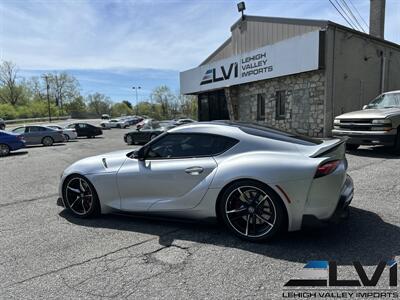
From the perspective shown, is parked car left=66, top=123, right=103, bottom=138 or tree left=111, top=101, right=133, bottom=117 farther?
tree left=111, top=101, right=133, bottom=117

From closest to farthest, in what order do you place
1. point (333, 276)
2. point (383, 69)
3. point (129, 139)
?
1. point (333, 276)
2. point (383, 69)
3. point (129, 139)

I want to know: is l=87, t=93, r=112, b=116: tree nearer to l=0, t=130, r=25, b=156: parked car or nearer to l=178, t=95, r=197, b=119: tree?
l=178, t=95, r=197, b=119: tree

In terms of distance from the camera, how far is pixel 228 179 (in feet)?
11.2

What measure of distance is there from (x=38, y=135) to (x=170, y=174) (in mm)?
19581

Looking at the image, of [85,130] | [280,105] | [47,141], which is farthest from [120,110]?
[280,105]

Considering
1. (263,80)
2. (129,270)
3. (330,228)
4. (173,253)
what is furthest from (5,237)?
(263,80)

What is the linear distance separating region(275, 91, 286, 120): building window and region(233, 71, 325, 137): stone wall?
0.17m

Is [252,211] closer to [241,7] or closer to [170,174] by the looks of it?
[170,174]

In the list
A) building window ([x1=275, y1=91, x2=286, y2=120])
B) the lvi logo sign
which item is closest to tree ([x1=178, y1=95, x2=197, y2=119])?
building window ([x1=275, y1=91, x2=286, y2=120])

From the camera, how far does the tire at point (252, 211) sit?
129 inches

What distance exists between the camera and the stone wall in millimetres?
14418

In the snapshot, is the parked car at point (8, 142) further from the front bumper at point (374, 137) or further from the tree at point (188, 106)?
the tree at point (188, 106)

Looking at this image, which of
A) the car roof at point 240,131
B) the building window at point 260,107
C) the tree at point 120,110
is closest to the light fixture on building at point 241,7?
the building window at point 260,107

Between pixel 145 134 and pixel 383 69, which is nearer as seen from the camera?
pixel 383 69
